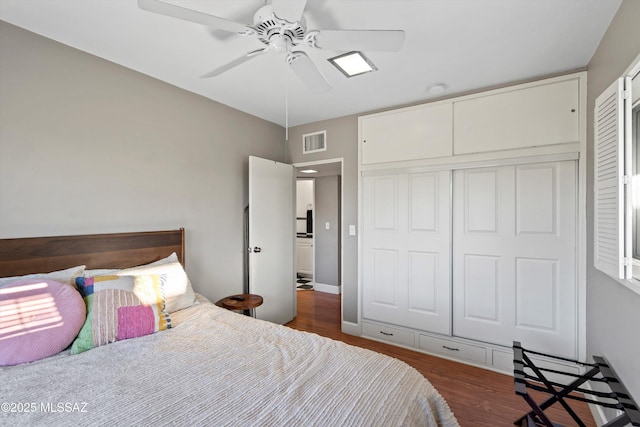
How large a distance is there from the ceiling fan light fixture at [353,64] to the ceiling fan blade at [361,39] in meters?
0.70

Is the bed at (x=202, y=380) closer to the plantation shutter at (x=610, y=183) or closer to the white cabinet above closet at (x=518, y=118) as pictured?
the plantation shutter at (x=610, y=183)

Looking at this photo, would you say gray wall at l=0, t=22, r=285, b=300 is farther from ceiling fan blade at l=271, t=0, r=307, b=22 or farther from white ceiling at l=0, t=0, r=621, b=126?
ceiling fan blade at l=271, t=0, r=307, b=22

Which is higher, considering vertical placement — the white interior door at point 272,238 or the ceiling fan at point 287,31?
the ceiling fan at point 287,31

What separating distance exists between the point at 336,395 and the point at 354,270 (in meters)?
2.21

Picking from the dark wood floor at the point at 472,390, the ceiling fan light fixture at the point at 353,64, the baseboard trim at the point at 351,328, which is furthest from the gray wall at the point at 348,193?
the ceiling fan light fixture at the point at 353,64

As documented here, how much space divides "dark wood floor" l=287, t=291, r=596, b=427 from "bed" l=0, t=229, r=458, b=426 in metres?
1.00

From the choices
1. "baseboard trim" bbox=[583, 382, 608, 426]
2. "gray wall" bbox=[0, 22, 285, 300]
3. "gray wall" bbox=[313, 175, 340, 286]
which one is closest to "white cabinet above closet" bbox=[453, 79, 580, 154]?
"baseboard trim" bbox=[583, 382, 608, 426]

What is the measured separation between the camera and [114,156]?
223 cm

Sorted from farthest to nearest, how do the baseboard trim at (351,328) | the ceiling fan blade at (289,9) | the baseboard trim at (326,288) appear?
the baseboard trim at (326,288)
the baseboard trim at (351,328)
the ceiling fan blade at (289,9)

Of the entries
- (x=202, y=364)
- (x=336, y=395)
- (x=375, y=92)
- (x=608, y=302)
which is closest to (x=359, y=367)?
(x=336, y=395)

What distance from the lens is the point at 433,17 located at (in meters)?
1.70

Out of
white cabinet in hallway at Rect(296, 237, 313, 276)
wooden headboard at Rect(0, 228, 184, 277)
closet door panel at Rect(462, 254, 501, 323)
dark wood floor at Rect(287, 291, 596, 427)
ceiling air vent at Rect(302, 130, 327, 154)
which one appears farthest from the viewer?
white cabinet in hallway at Rect(296, 237, 313, 276)

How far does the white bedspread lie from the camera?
3.45 ft

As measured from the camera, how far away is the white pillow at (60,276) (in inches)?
63.4
